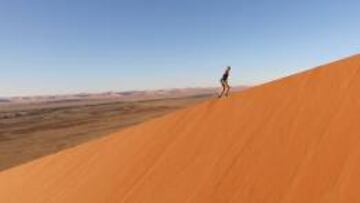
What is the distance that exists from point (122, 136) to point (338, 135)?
21.0 ft

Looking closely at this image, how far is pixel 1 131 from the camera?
185 feet

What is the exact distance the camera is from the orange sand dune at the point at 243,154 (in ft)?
20.2

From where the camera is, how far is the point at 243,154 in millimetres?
Result: 7422

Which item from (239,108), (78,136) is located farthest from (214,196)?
(78,136)

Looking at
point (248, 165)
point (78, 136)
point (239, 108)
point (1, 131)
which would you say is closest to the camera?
point (248, 165)

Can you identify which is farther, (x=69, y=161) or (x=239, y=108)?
(x=69, y=161)

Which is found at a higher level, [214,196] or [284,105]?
[284,105]

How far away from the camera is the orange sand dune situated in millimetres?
6170

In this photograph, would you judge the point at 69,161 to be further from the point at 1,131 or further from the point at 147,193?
the point at 1,131

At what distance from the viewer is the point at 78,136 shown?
44.2 meters

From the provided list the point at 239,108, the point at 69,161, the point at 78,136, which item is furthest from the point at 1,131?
the point at 239,108

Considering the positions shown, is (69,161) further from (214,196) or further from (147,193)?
(214,196)

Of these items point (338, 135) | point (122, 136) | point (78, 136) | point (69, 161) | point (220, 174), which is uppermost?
point (78, 136)

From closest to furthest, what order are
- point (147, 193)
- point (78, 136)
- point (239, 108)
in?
1. point (147, 193)
2. point (239, 108)
3. point (78, 136)
